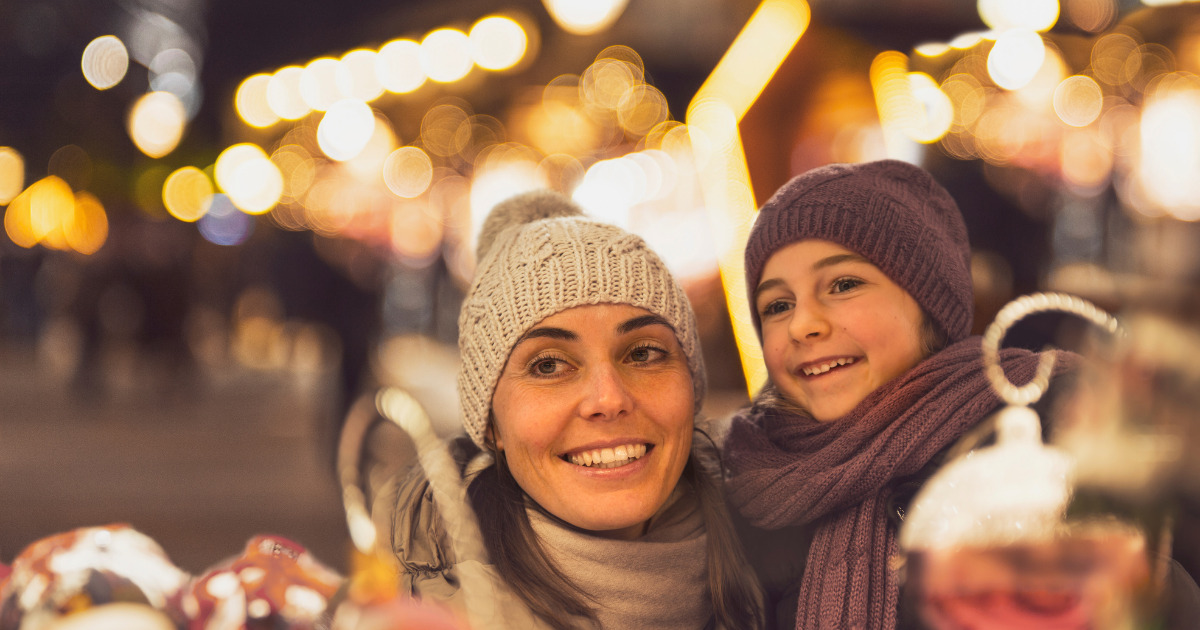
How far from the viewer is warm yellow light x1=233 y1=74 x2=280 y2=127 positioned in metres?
12.0

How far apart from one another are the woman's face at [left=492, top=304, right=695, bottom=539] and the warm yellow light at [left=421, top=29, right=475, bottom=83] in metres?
6.82

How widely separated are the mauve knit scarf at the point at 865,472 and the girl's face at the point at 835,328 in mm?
51

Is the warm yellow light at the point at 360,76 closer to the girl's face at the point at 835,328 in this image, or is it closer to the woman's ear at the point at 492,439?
the woman's ear at the point at 492,439

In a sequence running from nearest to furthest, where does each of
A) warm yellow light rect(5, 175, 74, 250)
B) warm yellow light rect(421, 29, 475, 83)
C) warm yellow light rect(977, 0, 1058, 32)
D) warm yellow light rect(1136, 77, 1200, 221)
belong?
1. warm yellow light rect(977, 0, 1058, 32)
2. warm yellow light rect(1136, 77, 1200, 221)
3. warm yellow light rect(421, 29, 475, 83)
4. warm yellow light rect(5, 175, 74, 250)

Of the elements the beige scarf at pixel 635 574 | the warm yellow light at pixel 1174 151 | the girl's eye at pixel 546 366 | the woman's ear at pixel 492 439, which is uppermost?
the warm yellow light at pixel 1174 151

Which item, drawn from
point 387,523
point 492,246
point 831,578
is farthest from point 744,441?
point 387,523

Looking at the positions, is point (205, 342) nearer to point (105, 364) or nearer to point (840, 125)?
point (105, 364)

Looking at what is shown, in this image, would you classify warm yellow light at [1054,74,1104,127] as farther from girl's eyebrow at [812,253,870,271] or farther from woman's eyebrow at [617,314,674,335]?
woman's eyebrow at [617,314,674,335]

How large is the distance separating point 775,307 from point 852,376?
248 millimetres

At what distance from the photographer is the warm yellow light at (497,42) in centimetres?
759

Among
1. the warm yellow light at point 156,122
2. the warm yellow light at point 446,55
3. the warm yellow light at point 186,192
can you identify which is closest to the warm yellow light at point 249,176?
the warm yellow light at point 186,192

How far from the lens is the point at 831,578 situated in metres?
1.72

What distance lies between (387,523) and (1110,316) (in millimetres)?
1261

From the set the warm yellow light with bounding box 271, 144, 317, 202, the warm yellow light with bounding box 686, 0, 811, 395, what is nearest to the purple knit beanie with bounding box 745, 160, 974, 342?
the warm yellow light with bounding box 686, 0, 811, 395
